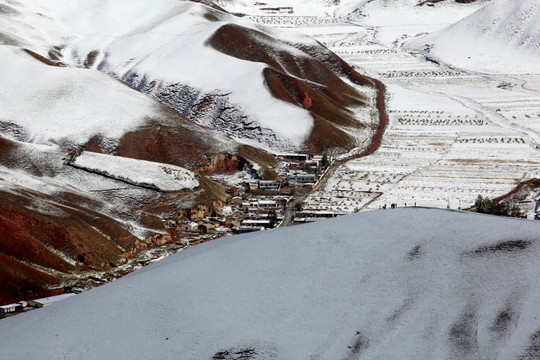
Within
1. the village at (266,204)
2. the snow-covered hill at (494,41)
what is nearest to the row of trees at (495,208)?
the village at (266,204)


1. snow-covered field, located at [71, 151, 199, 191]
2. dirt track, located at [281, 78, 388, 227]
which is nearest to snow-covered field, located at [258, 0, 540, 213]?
dirt track, located at [281, 78, 388, 227]

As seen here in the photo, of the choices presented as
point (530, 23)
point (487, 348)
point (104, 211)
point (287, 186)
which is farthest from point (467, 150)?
point (530, 23)

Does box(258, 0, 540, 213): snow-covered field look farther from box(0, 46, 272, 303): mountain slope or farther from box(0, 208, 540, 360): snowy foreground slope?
box(0, 208, 540, 360): snowy foreground slope

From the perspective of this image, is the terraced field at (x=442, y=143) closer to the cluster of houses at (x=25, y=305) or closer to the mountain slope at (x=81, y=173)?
the mountain slope at (x=81, y=173)

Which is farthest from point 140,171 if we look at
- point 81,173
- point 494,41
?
point 494,41

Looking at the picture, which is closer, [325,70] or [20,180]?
[20,180]

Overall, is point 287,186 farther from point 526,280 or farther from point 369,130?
point 526,280

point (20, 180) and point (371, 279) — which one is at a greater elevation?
point (371, 279)
